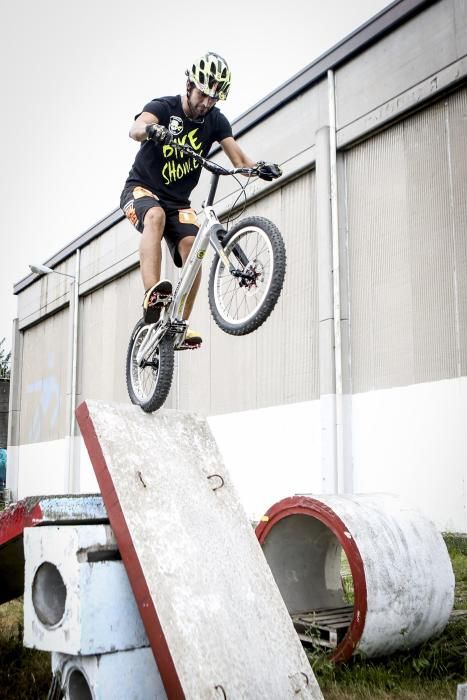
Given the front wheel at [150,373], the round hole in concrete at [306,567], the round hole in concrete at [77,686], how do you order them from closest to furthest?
the round hole in concrete at [77,686] < the front wheel at [150,373] < the round hole in concrete at [306,567]

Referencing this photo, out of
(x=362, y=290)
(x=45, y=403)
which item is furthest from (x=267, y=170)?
(x=45, y=403)

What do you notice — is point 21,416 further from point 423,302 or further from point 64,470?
point 423,302

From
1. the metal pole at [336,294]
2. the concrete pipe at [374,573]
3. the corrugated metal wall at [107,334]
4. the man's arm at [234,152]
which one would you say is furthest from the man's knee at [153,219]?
the corrugated metal wall at [107,334]

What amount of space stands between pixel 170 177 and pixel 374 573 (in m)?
3.12

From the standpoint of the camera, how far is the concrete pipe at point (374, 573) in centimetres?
445

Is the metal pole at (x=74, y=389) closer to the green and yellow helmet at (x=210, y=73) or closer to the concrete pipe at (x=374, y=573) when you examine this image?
the concrete pipe at (x=374, y=573)

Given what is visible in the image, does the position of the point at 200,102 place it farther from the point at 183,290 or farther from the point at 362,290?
the point at 362,290

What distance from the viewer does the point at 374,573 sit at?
4.47 metres

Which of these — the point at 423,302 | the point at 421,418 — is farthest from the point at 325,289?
the point at 421,418

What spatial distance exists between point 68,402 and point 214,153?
8802 millimetres

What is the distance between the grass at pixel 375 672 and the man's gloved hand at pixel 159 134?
3.45 meters

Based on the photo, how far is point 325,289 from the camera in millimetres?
11148

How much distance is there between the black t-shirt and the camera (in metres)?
5.08

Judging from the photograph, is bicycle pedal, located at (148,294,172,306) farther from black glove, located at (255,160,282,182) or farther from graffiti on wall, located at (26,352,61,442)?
graffiti on wall, located at (26,352,61,442)
